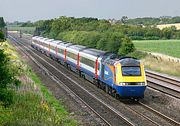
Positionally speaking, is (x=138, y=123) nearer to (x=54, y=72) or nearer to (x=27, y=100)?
(x=27, y=100)

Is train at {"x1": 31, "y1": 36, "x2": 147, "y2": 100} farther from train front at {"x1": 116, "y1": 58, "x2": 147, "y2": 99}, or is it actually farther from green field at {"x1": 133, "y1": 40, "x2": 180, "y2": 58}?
green field at {"x1": 133, "y1": 40, "x2": 180, "y2": 58}

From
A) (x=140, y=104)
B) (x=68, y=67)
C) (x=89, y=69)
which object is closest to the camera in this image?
(x=140, y=104)

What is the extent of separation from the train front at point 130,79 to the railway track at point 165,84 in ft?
13.2

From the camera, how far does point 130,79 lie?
84.3ft

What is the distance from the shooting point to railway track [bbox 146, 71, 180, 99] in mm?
30984

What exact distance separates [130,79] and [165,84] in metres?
10.4

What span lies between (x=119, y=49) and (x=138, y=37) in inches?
2380

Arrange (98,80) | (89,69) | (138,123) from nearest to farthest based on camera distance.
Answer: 1. (138,123)
2. (98,80)
3. (89,69)

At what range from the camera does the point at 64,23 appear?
376 feet

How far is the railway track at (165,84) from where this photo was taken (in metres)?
31.0

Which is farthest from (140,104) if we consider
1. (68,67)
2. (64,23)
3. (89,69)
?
(64,23)

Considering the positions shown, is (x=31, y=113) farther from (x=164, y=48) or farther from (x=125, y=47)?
(x=164, y=48)

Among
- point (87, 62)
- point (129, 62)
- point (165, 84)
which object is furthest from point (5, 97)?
point (165, 84)

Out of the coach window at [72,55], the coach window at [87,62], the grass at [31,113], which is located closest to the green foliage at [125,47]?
the coach window at [72,55]
